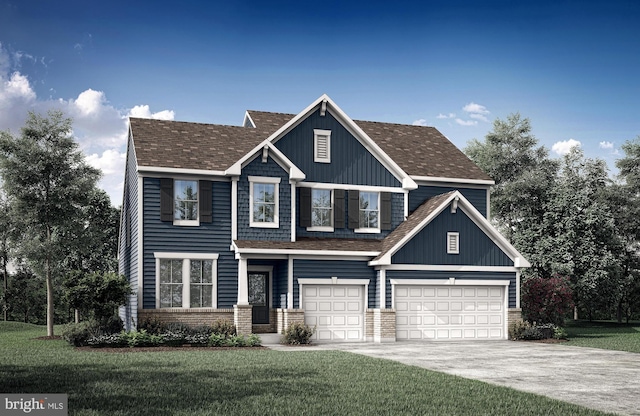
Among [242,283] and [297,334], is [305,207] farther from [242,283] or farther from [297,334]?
[297,334]

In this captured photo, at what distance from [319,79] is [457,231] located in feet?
27.4

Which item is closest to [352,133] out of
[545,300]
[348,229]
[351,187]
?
[351,187]

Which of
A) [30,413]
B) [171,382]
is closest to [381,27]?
[171,382]

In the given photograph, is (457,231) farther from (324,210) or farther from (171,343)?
(171,343)

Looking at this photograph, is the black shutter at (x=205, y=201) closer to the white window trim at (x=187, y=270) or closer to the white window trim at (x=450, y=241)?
the white window trim at (x=187, y=270)

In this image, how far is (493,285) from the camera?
30109 mm

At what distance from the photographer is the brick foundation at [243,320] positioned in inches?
1056

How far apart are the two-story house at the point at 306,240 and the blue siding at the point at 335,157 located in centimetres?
5

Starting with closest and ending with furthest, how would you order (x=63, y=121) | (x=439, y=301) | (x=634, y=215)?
(x=439, y=301) < (x=63, y=121) < (x=634, y=215)

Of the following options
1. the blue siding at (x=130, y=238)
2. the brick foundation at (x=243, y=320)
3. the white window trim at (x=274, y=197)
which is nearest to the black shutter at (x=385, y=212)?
the white window trim at (x=274, y=197)

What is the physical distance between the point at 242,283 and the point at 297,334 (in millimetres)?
2841

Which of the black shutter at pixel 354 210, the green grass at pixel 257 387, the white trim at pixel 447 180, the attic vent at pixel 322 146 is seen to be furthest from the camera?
the white trim at pixel 447 180

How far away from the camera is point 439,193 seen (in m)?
32.9

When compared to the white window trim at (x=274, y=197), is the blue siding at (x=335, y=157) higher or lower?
higher
